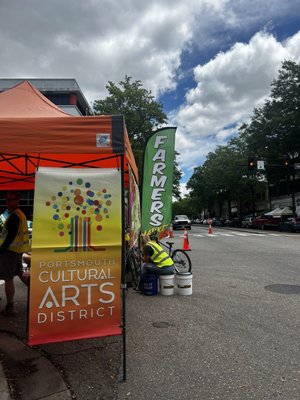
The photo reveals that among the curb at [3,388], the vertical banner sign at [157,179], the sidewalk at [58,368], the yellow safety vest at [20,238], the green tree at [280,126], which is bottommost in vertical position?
the sidewalk at [58,368]

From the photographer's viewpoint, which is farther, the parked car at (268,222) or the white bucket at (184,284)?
the parked car at (268,222)

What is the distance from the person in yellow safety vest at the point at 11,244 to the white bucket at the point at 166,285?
2.73 m

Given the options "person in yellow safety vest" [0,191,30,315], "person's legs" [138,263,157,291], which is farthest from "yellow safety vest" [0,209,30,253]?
"person's legs" [138,263,157,291]

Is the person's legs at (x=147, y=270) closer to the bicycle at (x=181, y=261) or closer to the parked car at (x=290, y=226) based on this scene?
the bicycle at (x=181, y=261)

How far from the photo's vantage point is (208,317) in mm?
5625

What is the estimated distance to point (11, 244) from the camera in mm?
5352

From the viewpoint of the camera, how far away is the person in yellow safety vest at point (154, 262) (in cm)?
716

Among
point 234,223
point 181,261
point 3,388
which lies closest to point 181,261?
point 181,261

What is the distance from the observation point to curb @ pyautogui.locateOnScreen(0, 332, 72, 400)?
3303 millimetres

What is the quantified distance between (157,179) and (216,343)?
391 cm

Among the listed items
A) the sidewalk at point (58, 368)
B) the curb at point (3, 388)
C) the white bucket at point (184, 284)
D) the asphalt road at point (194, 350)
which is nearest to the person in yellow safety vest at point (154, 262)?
the white bucket at point (184, 284)

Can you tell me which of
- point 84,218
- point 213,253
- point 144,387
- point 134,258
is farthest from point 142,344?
point 213,253

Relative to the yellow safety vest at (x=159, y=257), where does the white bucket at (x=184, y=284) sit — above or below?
below

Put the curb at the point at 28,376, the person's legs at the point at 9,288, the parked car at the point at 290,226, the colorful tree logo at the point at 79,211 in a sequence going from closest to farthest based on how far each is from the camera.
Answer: the curb at the point at 28,376 < the colorful tree logo at the point at 79,211 < the person's legs at the point at 9,288 < the parked car at the point at 290,226
